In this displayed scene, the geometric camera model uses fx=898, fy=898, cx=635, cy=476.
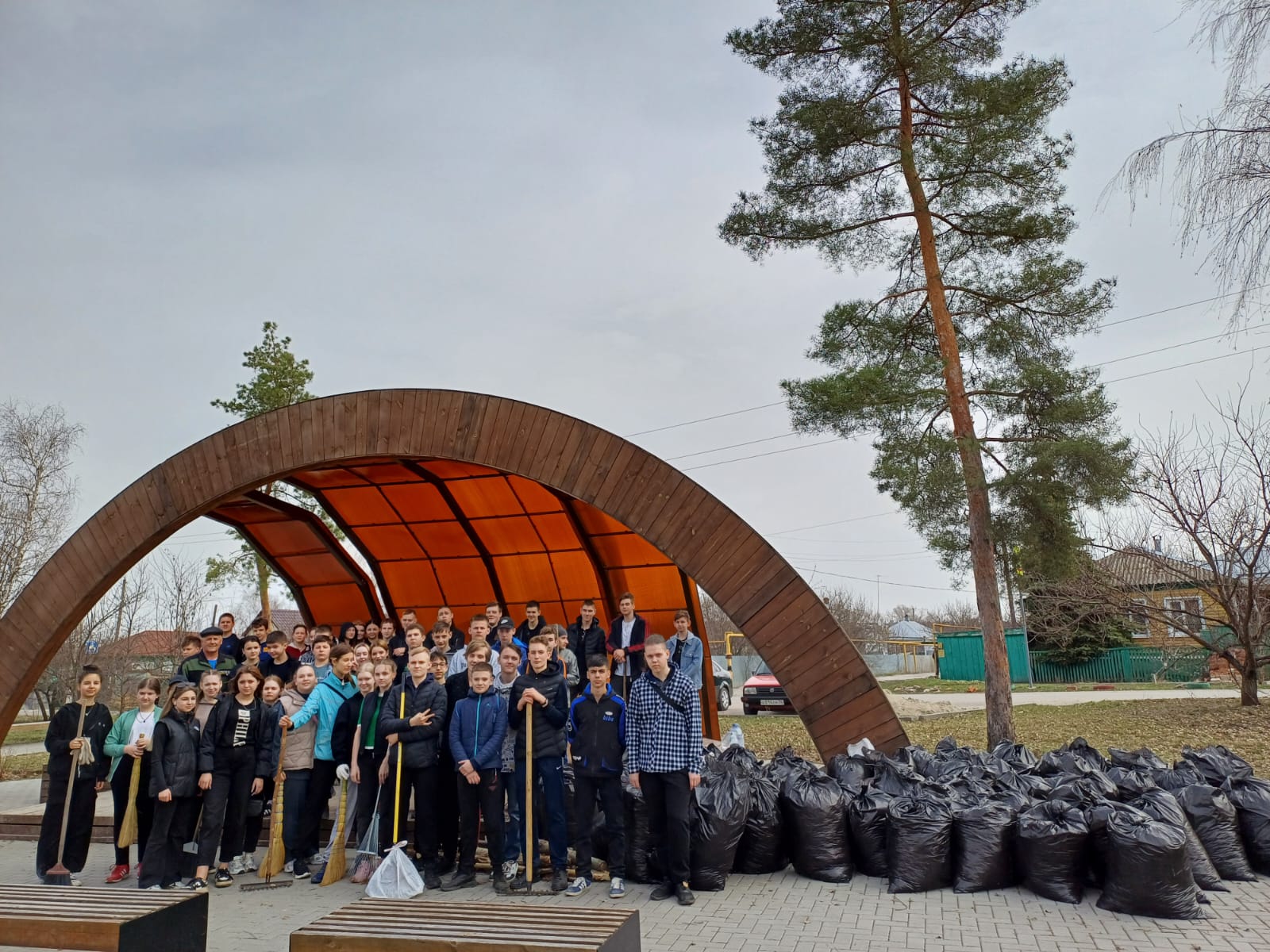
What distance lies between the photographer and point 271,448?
31.2ft

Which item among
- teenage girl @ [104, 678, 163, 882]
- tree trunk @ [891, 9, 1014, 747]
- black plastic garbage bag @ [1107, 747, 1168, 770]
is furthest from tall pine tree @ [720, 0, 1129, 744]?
teenage girl @ [104, 678, 163, 882]

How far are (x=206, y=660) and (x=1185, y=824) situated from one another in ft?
27.3

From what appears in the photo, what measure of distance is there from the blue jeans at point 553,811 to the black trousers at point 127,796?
3.04 metres

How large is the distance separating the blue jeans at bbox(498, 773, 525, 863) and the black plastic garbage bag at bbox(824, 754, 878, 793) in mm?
2361

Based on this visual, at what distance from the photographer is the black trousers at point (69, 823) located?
6828mm

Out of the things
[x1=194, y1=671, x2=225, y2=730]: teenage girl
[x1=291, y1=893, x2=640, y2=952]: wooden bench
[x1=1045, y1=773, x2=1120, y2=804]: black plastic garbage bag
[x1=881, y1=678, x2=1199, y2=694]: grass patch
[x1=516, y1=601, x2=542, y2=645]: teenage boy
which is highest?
[x1=516, y1=601, x2=542, y2=645]: teenage boy

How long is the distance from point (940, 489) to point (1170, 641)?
14.0 metres

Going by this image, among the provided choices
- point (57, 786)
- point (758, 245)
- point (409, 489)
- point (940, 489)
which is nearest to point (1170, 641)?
point (940, 489)

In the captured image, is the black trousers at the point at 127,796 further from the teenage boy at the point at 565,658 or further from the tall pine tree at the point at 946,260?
the tall pine tree at the point at 946,260

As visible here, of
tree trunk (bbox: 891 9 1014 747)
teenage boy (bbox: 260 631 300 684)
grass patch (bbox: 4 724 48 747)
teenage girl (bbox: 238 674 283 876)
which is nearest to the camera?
teenage girl (bbox: 238 674 283 876)

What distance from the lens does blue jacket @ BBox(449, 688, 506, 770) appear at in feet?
20.8

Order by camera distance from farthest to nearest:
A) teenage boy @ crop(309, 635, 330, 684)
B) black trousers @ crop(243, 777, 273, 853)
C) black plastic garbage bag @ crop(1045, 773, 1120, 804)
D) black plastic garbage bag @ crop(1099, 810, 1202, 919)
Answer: teenage boy @ crop(309, 635, 330, 684) < black trousers @ crop(243, 777, 273, 853) < black plastic garbage bag @ crop(1045, 773, 1120, 804) < black plastic garbage bag @ crop(1099, 810, 1202, 919)

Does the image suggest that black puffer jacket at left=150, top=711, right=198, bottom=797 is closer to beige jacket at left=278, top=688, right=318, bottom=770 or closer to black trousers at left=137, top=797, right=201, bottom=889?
black trousers at left=137, top=797, right=201, bottom=889

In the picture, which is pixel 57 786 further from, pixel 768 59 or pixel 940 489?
pixel 768 59
